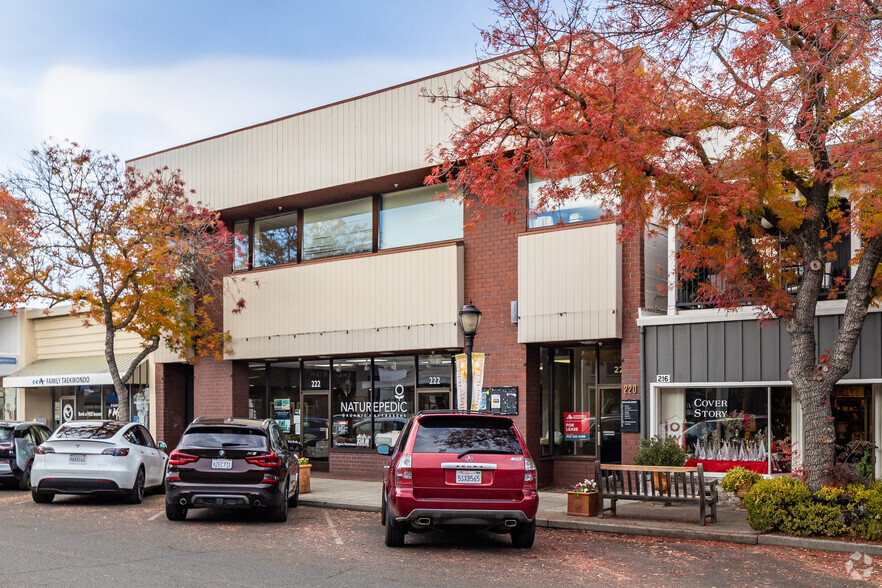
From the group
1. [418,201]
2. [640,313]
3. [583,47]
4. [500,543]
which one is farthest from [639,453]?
[418,201]

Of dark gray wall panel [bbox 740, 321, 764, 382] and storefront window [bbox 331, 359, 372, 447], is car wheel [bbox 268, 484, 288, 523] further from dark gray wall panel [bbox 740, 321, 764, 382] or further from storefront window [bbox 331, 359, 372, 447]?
storefront window [bbox 331, 359, 372, 447]

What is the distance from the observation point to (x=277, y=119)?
2377cm

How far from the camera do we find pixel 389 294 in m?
21.6

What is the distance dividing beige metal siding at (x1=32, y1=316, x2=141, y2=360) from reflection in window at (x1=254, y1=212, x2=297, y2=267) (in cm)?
571

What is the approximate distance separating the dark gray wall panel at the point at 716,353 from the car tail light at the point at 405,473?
7.94 metres

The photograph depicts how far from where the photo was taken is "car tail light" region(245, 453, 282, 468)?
1364 centimetres

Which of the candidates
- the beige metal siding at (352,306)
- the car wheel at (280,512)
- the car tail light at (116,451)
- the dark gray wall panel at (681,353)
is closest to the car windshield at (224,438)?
the car wheel at (280,512)

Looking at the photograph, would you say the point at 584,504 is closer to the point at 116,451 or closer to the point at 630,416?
the point at 630,416

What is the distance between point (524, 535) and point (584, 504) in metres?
3.11

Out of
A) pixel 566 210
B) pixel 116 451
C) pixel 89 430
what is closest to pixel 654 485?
pixel 566 210

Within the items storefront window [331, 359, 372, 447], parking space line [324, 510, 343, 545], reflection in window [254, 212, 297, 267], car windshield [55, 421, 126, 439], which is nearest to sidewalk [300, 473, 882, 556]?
parking space line [324, 510, 343, 545]

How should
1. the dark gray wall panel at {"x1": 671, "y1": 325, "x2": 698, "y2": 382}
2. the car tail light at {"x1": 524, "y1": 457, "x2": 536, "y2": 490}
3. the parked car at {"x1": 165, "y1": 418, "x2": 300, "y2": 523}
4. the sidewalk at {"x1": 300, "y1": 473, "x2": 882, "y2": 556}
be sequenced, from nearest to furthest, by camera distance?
1. the car tail light at {"x1": 524, "y1": 457, "x2": 536, "y2": 490}
2. the sidewalk at {"x1": 300, "y1": 473, "x2": 882, "y2": 556}
3. the parked car at {"x1": 165, "y1": 418, "x2": 300, "y2": 523}
4. the dark gray wall panel at {"x1": 671, "y1": 325, "x2": 698, "y2": 382}

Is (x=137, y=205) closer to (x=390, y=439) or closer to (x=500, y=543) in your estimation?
(x=390, y=439)

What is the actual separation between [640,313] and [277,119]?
11062 millimetres
